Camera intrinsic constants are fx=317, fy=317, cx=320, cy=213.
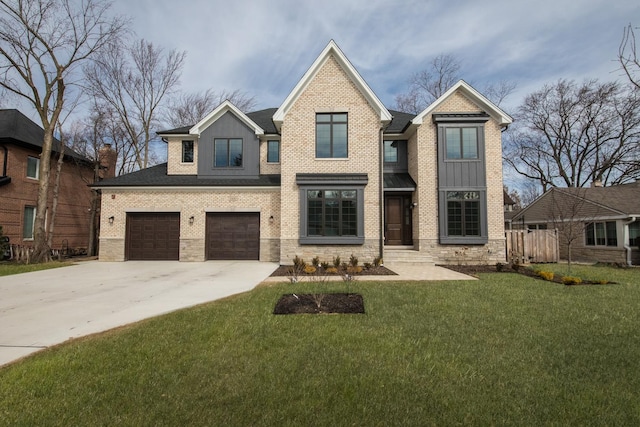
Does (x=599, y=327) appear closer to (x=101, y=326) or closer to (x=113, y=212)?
(x=101, y=326)

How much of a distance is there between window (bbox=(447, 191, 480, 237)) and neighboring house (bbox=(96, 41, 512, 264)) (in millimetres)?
45

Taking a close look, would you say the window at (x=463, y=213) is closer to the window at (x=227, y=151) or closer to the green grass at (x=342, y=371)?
the green grass at (x=342, y=371)

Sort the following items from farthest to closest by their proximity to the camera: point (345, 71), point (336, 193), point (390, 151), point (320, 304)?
point (390, 151)
point (345, 71)
point (336, 193)
point (320, 304)

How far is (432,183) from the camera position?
14.4 m

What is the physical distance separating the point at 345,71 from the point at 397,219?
7.33 meters

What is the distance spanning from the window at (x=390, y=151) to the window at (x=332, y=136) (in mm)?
2925

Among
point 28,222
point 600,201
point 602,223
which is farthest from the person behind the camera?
point 28,222

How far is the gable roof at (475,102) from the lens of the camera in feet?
46.8

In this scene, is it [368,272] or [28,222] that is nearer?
[368,272]

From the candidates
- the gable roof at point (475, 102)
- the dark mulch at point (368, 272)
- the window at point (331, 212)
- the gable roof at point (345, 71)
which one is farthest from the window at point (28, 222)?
the gable roof at point (475, 102)

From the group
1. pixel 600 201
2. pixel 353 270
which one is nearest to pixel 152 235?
pixel 353 270

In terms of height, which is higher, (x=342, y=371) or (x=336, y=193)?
(x=336, y=193)

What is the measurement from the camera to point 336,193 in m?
13.8

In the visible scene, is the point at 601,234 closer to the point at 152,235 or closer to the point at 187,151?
the point at 187,151
